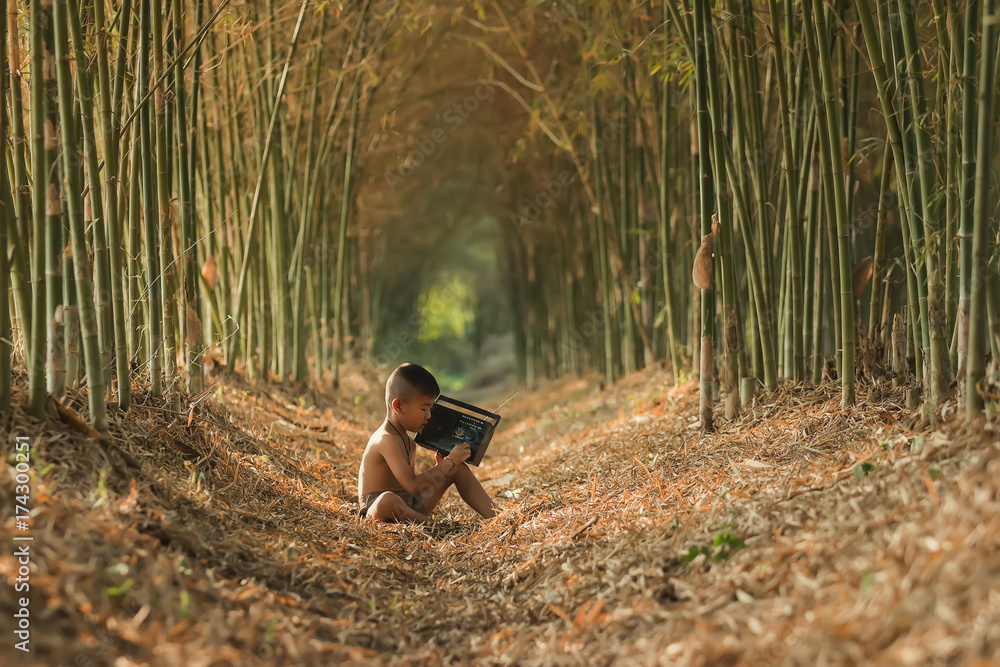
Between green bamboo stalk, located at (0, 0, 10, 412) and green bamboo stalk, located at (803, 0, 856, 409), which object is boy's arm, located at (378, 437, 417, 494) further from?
green bamboo stalk, located at (803, 0, 856, 409)

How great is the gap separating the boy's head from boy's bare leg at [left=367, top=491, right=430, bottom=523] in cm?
21

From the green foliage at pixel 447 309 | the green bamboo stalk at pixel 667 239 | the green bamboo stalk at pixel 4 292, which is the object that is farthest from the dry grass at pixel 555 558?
the green foliage at pixel 447 309

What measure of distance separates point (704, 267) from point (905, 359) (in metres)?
0.54

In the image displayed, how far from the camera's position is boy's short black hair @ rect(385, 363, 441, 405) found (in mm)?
1884

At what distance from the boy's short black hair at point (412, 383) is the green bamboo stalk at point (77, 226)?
0.72 metres

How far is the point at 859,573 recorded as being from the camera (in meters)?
0.90

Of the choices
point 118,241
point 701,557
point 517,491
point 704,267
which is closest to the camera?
point 701,557

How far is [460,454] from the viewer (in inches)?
73.2

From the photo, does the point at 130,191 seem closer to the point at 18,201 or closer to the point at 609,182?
the point at 18,201

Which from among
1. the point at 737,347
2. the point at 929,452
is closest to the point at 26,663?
the point at 929,452

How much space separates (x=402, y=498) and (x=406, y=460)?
10cm

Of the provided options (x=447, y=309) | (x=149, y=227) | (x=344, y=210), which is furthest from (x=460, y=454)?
(x=447, y=309)

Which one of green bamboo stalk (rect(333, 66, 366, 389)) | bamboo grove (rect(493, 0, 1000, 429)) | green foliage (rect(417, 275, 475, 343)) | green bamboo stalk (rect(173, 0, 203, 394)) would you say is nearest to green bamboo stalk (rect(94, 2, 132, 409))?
green bamboo stalk (rect(173, 0, 203, 394))

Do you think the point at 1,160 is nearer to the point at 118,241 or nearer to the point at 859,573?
the point at 118,241
